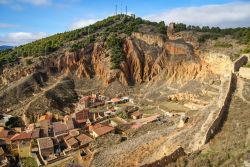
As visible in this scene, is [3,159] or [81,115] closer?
[3,159]

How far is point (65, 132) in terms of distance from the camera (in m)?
44.3

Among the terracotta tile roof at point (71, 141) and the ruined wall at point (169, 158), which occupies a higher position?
the ruined wall at point (169, 158)

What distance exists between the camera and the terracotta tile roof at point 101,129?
136 feet

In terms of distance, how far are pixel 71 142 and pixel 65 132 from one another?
196 inches

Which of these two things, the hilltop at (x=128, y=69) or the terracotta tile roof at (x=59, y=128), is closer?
the terracotta tile roof at (x=59, y=128)

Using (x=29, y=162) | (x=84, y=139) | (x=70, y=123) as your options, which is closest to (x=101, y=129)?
(x=84, y=139)

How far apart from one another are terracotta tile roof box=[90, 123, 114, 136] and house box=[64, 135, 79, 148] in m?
3.14

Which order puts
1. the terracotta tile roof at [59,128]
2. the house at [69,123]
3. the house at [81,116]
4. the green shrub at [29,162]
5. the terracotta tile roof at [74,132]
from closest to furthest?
the green shrub at [29,162] → the terracotta tile roof at [74,132] → the terracotta tile roof at [59,128] → the house at [69,123] → the house at [81,116]

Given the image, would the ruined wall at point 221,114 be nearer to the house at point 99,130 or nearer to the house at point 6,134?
the house at point 99,130

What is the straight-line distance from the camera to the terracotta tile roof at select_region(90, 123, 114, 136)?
136 feet

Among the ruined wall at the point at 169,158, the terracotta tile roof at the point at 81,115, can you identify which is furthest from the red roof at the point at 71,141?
the ruined wall at the point at 169,158

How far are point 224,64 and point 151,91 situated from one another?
14309 millimetres

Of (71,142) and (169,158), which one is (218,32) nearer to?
(71,142)

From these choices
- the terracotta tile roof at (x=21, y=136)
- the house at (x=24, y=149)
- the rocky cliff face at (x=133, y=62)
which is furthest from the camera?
the rocky cliff face at (x=133, y=62)
